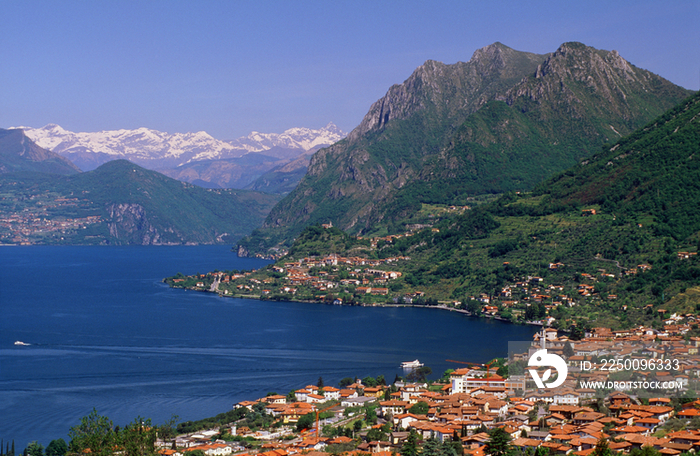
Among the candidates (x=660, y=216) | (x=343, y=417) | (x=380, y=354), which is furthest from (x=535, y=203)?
(x=343, y=417)

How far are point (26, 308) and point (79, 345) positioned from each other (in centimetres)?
2665

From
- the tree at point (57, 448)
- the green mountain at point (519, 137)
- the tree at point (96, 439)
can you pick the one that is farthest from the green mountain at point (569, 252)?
the tree at point (96, 439)

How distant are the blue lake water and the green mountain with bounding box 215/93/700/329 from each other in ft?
22.5

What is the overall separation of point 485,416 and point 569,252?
54328 mm

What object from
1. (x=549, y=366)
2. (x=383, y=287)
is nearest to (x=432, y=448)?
(x=549, y=366)

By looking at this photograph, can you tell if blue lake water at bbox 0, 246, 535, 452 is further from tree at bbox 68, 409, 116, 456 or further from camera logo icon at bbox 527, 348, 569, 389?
camera logo icon at bbox 527, 348, 569, 389

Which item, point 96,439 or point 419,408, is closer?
point 96,439

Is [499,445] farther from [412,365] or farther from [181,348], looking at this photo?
[181,348]

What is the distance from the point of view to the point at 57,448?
128ft

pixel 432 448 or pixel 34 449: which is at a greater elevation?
pixel 432 448

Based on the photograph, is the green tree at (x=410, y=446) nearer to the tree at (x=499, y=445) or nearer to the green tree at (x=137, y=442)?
the tree at (x=499, y=445)

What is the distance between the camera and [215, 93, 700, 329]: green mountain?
73875mm

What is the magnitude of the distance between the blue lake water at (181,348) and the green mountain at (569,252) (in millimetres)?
6856

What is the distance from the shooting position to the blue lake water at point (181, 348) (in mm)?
49125
